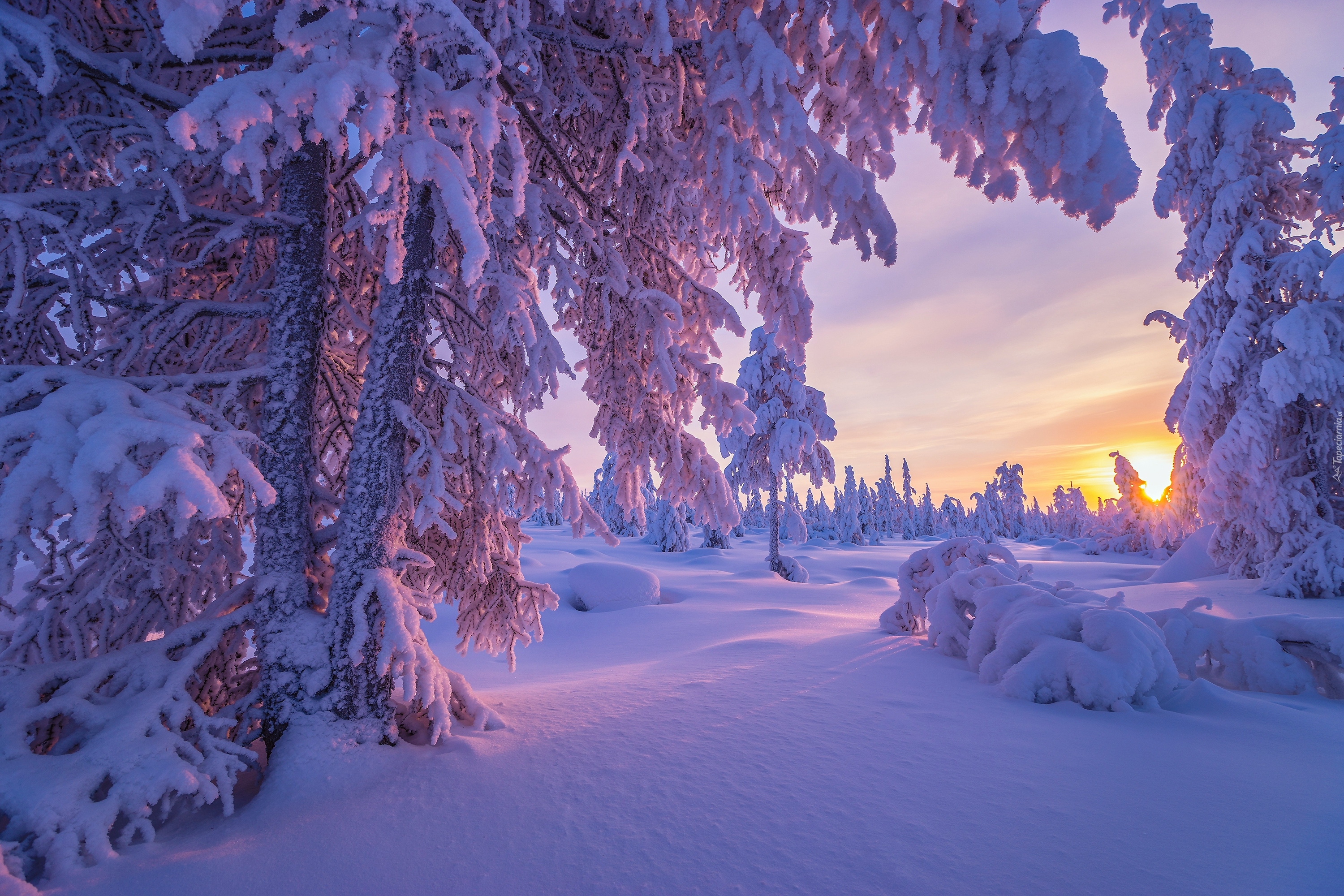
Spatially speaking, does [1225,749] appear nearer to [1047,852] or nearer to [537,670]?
[1047,852]

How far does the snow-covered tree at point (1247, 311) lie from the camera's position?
8.75 m

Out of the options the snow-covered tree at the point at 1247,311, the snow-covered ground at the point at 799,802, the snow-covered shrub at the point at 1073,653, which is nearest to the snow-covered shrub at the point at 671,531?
the snow-covered tree at the point at 1247,311

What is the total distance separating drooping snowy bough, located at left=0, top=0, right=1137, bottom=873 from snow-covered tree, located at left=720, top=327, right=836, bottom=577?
14653 mm

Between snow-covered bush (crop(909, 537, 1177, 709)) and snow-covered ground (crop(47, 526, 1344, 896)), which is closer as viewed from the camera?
snow-covered ground (crop(47, 526, 1344, 896))

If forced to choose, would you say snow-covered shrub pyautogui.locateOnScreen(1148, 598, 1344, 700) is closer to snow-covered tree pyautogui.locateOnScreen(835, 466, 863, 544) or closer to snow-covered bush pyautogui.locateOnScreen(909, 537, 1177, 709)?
snow-covered bush pyautogui.locateOnScreen(909, 537, 1177, 709)

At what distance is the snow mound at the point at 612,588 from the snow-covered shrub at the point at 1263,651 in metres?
8.38

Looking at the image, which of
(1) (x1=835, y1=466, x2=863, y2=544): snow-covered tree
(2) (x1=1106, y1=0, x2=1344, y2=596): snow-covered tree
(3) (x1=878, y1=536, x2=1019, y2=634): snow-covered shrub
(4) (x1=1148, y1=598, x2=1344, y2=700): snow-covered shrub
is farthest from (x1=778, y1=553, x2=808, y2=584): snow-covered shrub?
(1) (x1=835, y1=466, x2=863, y2=544): snow-covered tree

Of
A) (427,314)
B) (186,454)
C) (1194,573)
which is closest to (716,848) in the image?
(186,454)

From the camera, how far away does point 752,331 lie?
20.1 m

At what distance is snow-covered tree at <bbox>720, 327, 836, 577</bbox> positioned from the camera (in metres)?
18.6

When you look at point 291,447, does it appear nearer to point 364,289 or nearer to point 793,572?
point 364,289

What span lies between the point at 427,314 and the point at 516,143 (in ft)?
3.83

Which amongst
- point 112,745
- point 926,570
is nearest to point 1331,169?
point 926,570

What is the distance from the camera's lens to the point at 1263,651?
3.93 metres
